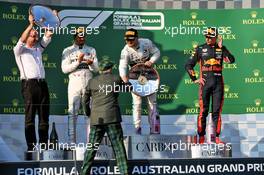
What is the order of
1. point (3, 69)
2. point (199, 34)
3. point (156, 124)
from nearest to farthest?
1. point (156, 124)
2. point (3, 69)
3. point (199, 34)

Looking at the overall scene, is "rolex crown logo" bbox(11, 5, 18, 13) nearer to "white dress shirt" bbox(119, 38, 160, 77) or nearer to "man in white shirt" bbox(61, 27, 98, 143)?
"man in white shirt" bbox(61, 27, 98, 143)

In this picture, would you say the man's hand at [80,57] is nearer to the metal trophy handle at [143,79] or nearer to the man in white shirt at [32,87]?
the man in white shirt at [32,87]

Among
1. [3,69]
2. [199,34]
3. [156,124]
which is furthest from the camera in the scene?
[199,34]

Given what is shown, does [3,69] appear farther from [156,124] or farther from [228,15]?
[228,15]

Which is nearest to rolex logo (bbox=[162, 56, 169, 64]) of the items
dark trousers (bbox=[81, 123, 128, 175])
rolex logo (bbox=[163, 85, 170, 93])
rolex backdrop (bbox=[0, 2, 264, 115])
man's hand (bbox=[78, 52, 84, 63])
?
rolex backdrop (bbox=[0, 2, 264, 115])

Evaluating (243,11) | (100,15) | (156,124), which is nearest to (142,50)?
(156,124)

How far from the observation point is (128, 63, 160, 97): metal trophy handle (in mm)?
9859

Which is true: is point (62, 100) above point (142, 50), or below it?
below

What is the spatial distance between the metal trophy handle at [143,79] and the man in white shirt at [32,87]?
128cm

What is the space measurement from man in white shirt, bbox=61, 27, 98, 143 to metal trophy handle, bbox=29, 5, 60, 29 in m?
0.59

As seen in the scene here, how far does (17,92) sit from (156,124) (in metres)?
2.48

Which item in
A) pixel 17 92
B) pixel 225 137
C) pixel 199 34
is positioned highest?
pixel 199 34

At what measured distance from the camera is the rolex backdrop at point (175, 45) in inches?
447

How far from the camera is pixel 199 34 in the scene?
463 inches
